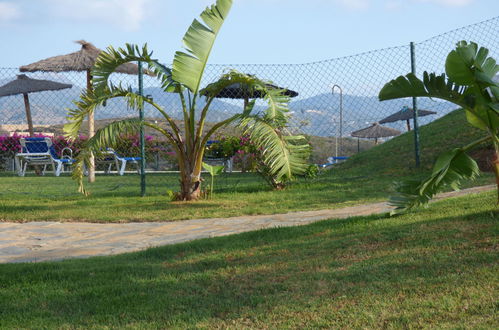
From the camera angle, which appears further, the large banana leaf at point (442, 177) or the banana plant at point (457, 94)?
the large banana leaf at point (442, 177)

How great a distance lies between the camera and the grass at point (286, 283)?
118 inches

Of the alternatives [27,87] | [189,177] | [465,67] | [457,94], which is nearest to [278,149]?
[189,177]

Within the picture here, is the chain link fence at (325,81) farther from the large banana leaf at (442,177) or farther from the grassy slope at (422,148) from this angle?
the large banana leaf at (442,177)

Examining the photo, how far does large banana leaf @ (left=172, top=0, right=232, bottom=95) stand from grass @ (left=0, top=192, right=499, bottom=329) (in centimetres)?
345

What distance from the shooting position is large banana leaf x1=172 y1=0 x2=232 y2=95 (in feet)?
25.8

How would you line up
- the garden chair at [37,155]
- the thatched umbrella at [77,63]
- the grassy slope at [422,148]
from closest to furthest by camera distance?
the grassy slope at [422,148]
the thatched umbrella at [77,63]
the garden chair at [37,155]

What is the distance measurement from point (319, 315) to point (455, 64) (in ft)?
8.04

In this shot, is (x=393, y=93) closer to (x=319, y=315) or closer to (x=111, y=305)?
(x=319, y=315)

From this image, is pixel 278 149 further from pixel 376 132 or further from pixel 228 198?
pixel 376 132


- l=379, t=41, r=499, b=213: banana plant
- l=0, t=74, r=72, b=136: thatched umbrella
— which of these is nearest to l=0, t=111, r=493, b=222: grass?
l=379, t=41, r=499, b=213: banana plant

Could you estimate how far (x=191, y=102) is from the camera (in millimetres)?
8367

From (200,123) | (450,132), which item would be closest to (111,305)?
(200,123)

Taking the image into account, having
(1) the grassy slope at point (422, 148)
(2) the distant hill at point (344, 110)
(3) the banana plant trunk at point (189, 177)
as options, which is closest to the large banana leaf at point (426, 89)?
(3) the banana plant trunk at point (189, 177)

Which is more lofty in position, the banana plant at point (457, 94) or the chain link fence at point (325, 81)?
the chain link fence at point (325, 81)
